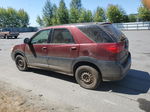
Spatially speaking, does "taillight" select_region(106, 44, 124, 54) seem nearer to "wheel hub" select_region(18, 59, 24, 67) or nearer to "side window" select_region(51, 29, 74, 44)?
"side window" select_region(51, 29, 74, 44)

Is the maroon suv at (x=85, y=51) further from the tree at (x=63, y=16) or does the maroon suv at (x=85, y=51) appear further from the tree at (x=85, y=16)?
the tree at (x=63, y=16)

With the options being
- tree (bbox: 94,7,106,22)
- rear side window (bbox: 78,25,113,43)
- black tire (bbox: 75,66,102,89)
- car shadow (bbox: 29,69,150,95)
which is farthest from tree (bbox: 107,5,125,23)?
black tire (bbox: 75,66,102,89)

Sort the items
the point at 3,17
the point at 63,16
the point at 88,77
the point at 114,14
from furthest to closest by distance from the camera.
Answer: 1. the point at 3,17
2. the point at 63,16
3. the point at 114,14
4. the point at 88,77

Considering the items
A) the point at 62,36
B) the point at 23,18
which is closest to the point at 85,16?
the point at 23,18

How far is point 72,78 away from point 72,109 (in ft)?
6.66

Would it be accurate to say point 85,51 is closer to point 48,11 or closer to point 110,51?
point 110,51

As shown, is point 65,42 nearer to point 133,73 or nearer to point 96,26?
point 96,26

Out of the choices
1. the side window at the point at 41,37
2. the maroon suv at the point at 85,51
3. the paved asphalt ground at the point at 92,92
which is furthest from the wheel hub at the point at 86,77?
the side window at the point at 41,37

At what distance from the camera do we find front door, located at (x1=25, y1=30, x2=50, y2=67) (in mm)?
5508

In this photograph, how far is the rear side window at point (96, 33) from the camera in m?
4.24

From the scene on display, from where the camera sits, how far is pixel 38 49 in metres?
5.67

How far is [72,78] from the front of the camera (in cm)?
560

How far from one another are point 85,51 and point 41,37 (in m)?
1.89

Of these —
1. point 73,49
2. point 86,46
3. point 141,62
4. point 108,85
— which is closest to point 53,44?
point 73,49
